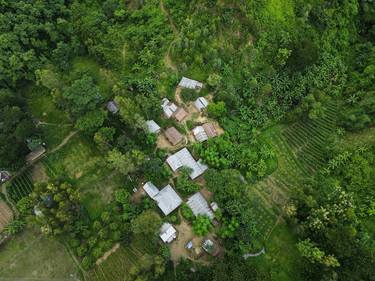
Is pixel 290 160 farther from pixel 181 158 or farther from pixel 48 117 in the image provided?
pixel 48 117

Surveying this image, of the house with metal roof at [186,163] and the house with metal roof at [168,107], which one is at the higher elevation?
the house with metal roof at [168,107]

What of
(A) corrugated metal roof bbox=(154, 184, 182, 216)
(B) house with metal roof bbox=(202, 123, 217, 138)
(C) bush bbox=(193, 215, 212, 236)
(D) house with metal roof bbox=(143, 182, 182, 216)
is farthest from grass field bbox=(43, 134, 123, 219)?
(B) house with metal roof bbox=(202, 123, 217, 138)

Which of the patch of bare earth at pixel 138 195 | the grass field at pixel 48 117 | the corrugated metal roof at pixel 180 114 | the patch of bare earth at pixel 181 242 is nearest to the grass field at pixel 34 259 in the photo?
the patch of bare earth at pixel 138 195

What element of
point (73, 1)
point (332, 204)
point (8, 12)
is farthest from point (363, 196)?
point (8, 12)

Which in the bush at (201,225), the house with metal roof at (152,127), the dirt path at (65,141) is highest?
the dirt path at (65,141)

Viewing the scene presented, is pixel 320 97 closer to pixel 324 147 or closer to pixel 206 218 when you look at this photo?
pixel 324 147

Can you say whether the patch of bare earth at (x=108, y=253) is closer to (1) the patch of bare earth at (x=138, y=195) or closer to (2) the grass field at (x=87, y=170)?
(2) the grass field at (x=87, y=170)
